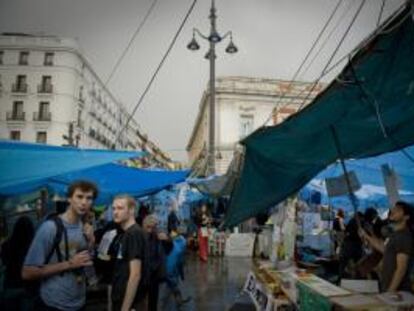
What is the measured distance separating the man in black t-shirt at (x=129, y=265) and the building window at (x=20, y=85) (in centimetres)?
5384

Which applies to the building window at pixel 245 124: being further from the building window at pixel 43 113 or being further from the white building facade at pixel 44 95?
the building window at pixel 43 113

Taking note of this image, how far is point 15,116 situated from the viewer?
53188 millimetres

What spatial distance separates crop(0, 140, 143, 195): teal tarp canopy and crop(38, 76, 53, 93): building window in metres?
49.6

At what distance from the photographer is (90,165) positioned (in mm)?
6801

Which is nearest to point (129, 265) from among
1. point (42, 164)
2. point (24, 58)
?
point (42, 164)

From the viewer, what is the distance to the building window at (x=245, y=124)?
1681 inches

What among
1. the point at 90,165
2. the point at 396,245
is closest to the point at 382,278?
the point at 396,245

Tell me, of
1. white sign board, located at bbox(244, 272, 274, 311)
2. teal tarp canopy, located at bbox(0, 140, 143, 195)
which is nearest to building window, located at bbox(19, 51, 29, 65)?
teal tarp canopy, located at bbox(0, 140, 143, 195)

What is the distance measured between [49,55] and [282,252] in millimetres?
50544

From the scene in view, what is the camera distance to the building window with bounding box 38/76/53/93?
176ft

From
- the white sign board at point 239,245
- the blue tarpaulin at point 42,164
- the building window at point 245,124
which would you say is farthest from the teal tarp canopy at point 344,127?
the building window at point 245,124

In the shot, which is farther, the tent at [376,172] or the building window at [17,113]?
the building window at [17,113]

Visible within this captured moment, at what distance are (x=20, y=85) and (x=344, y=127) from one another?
54607 mm

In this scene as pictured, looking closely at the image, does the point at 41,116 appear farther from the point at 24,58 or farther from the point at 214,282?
the point at 214,282
